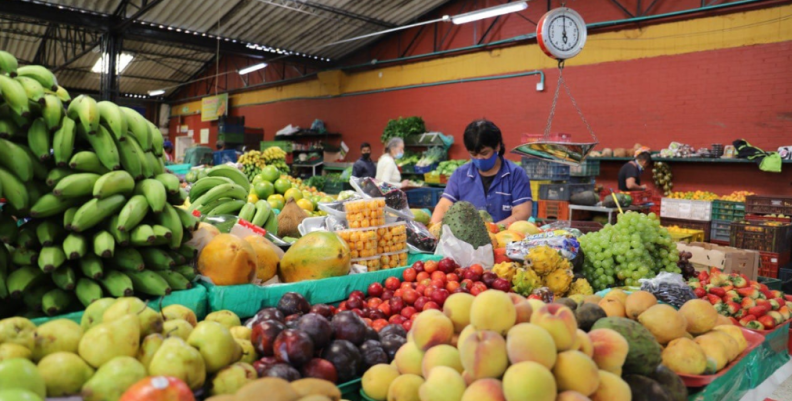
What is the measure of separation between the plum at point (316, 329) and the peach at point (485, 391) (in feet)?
1.77

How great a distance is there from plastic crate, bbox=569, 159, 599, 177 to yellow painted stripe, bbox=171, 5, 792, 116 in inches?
78.2

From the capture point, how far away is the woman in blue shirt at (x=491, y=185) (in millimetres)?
4090

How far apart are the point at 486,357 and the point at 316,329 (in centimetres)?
58

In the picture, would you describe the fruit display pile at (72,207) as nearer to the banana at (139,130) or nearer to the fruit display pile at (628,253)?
the banana at (139,130)

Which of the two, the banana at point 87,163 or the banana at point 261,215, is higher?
the banana at point 87,163

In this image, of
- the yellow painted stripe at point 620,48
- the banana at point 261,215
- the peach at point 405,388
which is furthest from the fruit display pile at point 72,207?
the yellow painted stripe at point 620,48

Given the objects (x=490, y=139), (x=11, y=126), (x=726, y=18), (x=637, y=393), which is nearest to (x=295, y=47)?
(x=726, y=18)

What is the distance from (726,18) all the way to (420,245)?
7.37 m

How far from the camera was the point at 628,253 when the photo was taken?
2957mm

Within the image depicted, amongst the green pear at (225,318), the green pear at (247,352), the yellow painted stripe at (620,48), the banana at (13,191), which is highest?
the yellow painted stripe at (620,48)

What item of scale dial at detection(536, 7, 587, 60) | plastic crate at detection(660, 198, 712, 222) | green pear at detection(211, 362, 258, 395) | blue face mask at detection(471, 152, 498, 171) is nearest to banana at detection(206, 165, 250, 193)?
blue face mask at detection(471, 152, 498, 171)

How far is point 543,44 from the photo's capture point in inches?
226

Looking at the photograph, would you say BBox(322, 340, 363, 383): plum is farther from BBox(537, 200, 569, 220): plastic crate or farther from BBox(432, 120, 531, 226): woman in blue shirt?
BBox(537, 200, 569, 220): plastic crate

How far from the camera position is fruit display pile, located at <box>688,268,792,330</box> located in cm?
272
